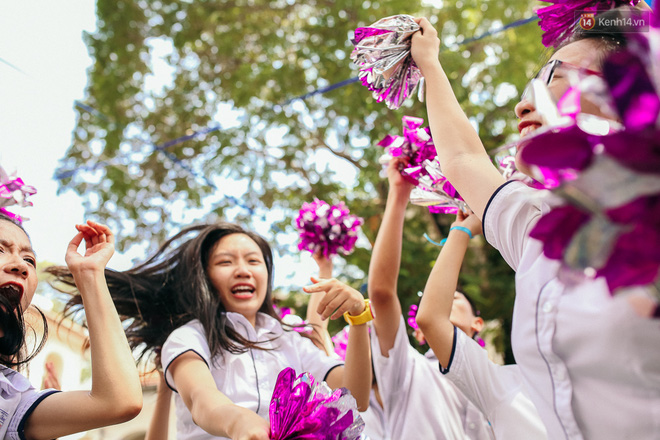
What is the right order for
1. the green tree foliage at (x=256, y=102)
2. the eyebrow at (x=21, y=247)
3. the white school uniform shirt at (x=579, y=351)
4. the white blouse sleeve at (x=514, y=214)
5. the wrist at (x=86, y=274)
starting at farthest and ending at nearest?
1. the green tree foliage at (x=256, y=102)
2. the eyebrow at (x=21, y=247)
3. the wrist at (x=86, y=274)
4. the white blouse sleeve at (x=514, y=214)
5. the white school uniform shirt at (x=579, y=351)

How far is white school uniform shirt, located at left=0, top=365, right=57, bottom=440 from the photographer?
63.7 inches

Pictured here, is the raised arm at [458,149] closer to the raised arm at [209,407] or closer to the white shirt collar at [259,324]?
the raised arm at [209,407]

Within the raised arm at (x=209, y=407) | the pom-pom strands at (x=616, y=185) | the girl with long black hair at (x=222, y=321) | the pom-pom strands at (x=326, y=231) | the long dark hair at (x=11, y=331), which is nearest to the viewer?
the pom-pom strands at (x=616, y=185)

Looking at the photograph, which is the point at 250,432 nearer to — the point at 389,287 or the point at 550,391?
the point at 550,391

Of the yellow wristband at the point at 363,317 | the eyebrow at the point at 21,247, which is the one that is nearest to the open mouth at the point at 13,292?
the eyebrow at the point at 21,247

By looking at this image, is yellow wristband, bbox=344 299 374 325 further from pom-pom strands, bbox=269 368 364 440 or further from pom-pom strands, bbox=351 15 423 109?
pom-pom strands, bbox=351 15 423 109

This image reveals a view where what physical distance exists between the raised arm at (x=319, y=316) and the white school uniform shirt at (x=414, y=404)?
1.12 feet

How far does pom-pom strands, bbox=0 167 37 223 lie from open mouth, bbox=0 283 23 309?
579 millimetres

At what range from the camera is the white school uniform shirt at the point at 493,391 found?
207 cm

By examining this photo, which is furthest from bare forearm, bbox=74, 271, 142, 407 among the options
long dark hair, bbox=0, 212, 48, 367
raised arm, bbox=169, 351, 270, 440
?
long dark hair, bbox=0, 212, 48, 367

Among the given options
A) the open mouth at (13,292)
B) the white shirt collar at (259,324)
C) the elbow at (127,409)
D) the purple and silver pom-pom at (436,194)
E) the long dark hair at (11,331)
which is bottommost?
the white shirt collar at (259,324)

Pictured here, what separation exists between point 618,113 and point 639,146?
58mm

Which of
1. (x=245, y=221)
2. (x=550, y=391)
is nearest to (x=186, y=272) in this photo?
(x=550, y=391)

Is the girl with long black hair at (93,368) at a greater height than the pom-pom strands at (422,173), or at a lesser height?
lesser
